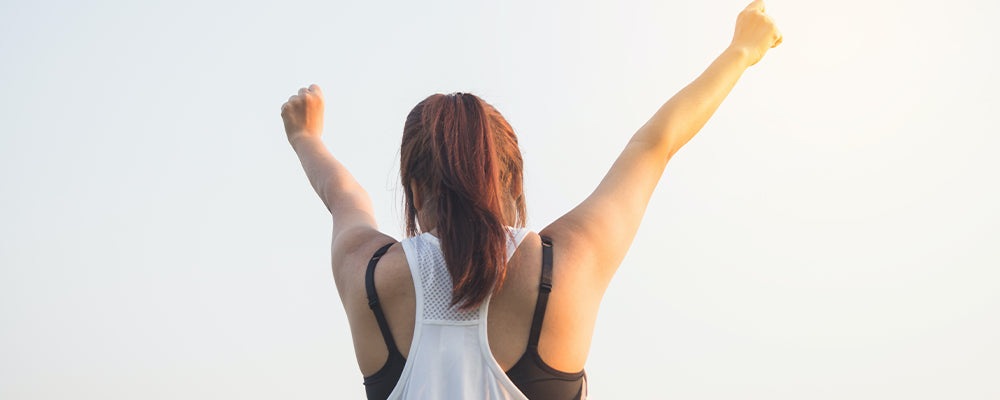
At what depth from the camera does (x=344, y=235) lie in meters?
2.92

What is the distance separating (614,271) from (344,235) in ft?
2.96

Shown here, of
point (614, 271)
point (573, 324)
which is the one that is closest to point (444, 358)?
point (573, 324)

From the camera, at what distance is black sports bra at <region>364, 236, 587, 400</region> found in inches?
98.1

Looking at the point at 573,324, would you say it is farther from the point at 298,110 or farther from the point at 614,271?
the point at 298,110

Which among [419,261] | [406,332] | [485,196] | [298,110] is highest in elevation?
[298,110]

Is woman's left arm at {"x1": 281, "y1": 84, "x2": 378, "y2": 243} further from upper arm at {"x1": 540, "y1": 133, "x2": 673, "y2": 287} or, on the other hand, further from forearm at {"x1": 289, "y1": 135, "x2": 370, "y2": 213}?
upper arm at {"x1": 540, "y1": 133, "x2": 673, "y2": 287}

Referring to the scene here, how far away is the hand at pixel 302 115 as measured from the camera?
12.3ft

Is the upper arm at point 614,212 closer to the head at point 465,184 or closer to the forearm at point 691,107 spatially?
the forearm at point 691,107

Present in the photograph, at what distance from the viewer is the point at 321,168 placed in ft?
11.3

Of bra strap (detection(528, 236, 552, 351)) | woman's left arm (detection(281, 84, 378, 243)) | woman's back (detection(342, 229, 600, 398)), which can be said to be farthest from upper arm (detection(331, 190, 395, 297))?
bra strap (detection(528, 236, 552, 351))

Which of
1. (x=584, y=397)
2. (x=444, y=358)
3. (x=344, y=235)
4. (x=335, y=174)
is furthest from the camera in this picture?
(x=335, y=174)

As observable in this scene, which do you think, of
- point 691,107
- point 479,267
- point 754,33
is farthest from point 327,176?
point 754,33

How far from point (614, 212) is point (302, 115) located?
1.64 meters

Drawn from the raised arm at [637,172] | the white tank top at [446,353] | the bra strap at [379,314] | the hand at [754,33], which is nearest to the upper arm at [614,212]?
the raised arm at [637,172]
